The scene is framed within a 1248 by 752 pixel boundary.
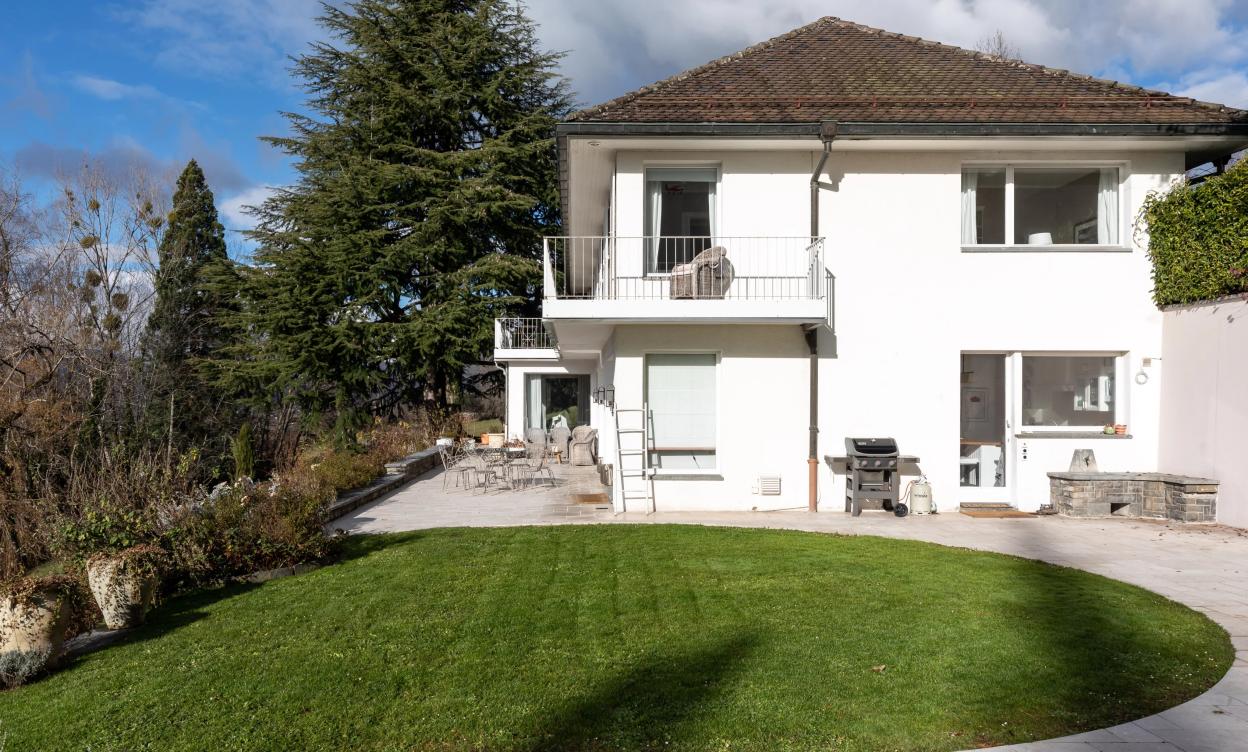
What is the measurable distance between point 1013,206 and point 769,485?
5362 millimetres

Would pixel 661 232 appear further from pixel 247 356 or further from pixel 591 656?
pixel 247 356

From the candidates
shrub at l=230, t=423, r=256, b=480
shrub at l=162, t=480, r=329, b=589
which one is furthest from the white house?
Answer: shrub at l=230, t=423, r=256, b=480

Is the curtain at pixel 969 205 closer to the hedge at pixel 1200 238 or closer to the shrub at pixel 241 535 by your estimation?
the hedge at pixel 1200 238

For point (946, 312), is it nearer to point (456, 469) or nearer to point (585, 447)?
point (456, 469)

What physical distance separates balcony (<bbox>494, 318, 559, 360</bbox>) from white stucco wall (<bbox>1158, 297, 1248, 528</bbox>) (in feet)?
48.7

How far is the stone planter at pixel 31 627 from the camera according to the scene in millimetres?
4945

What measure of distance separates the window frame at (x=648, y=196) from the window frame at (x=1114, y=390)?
4648 millimetres

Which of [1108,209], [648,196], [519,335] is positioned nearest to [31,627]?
[648,196]

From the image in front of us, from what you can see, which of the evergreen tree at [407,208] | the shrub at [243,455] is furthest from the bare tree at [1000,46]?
the shrub at [243,455]

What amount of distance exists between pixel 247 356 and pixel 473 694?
25.7 meters

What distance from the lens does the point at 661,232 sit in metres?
11.5

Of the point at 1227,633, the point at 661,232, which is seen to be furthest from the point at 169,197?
the point at 1227,633

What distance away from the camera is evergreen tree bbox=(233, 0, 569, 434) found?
25.1 metres

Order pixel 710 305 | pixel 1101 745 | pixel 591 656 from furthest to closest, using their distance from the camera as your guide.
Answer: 1. pixel 710 305
2. pixel 591 656
3. pixel 1101 745
